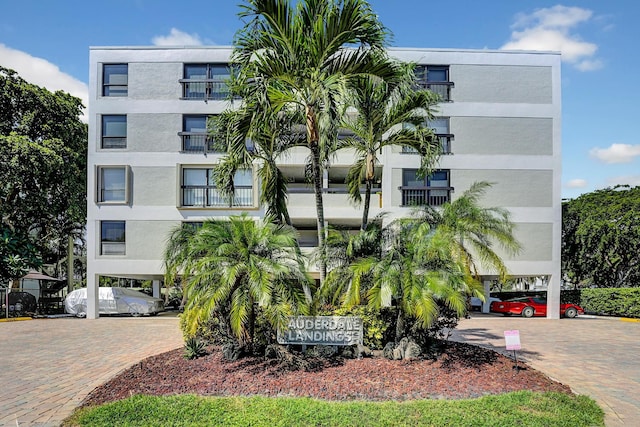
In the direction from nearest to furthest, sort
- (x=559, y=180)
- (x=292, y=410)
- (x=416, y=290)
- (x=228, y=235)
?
(x=292, y=410)
(x=416, y=290)
(x=228, y=235)
(x=559, y=180)

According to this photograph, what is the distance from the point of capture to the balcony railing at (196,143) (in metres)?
19.5

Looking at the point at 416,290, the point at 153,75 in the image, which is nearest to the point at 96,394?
the point at 416,290

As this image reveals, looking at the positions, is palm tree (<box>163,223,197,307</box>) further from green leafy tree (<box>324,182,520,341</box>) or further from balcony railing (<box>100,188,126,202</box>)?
balcony railing (<box>100,188,126,202</box>)

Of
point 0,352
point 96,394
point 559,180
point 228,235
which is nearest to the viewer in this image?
point 96,394

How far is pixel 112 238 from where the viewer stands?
19.5 metres

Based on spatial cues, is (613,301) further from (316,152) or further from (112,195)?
(112,195)

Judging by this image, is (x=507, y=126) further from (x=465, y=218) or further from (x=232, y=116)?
(x=232, y=116)

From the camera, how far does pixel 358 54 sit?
9242 mm

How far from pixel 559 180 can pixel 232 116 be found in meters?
16.5

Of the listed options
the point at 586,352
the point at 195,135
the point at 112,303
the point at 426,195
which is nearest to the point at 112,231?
the point at 112,303

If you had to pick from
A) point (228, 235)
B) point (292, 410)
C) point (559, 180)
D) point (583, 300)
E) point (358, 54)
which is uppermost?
point (358, 54)

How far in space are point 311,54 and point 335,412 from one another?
22.4 feet

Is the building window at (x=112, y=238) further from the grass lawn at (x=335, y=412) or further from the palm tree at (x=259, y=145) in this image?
the grass lawn at (x=335, y=412)

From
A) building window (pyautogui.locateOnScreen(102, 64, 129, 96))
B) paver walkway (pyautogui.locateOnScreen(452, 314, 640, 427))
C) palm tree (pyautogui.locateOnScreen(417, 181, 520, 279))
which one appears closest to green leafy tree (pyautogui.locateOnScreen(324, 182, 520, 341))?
palm tree (pyautogui.locateOnScreen(417, 181, 520, 279))
